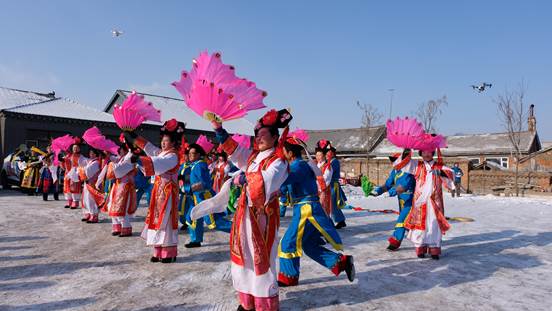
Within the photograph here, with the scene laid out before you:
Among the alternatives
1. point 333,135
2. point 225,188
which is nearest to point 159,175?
point 225,188

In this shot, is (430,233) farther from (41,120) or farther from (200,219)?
(41,120)

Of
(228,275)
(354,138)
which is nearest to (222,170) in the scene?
(228,275)

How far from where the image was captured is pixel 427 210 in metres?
5.36

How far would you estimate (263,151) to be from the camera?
3.32m

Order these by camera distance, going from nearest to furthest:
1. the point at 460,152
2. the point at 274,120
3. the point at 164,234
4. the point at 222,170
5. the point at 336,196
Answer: the point at 274,120
the point at 164,234
the point at 336,196
the point at 222,170
the point at 460,152

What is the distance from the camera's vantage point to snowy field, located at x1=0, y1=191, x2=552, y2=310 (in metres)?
3.62

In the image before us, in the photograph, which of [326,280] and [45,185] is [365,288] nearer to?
[326,280]

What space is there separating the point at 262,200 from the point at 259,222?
33 centimetres

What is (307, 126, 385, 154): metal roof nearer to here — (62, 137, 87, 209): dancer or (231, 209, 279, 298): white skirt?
(62, 137, 87, 209): dancer

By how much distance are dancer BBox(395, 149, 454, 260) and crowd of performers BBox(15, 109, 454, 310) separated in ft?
0.05

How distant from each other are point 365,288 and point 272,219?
1620 mm

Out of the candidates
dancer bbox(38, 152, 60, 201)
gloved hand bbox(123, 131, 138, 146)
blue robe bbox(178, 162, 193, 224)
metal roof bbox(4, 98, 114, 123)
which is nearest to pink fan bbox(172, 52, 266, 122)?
gloved hand bbox(123, 131, 138, 146)

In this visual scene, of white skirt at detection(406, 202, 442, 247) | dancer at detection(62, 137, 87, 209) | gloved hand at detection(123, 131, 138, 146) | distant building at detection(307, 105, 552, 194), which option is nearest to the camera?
Answer: gloved hand at detection(123, 131, 138, 146)

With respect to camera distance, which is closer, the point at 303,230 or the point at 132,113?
the point at 303,230
